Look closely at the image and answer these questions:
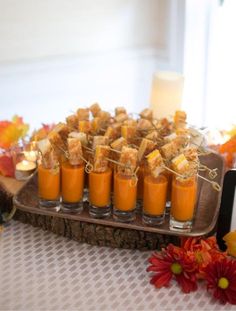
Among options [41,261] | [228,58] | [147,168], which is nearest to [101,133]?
[147,168]

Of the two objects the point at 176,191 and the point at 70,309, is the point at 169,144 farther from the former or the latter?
the point at 70,309

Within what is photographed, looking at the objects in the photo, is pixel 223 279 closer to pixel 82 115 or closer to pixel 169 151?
pixel 169 151

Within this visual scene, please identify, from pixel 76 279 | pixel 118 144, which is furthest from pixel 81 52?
pixel 76 279

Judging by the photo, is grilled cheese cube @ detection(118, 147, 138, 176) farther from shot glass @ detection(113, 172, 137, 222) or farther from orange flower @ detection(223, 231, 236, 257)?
orange flower @ detection(223, 231, 236, 257)

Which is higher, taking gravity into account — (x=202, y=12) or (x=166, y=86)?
(x=202, y=12)

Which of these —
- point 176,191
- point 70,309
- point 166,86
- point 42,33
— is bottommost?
point 70,309

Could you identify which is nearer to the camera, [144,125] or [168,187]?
[168,187]
